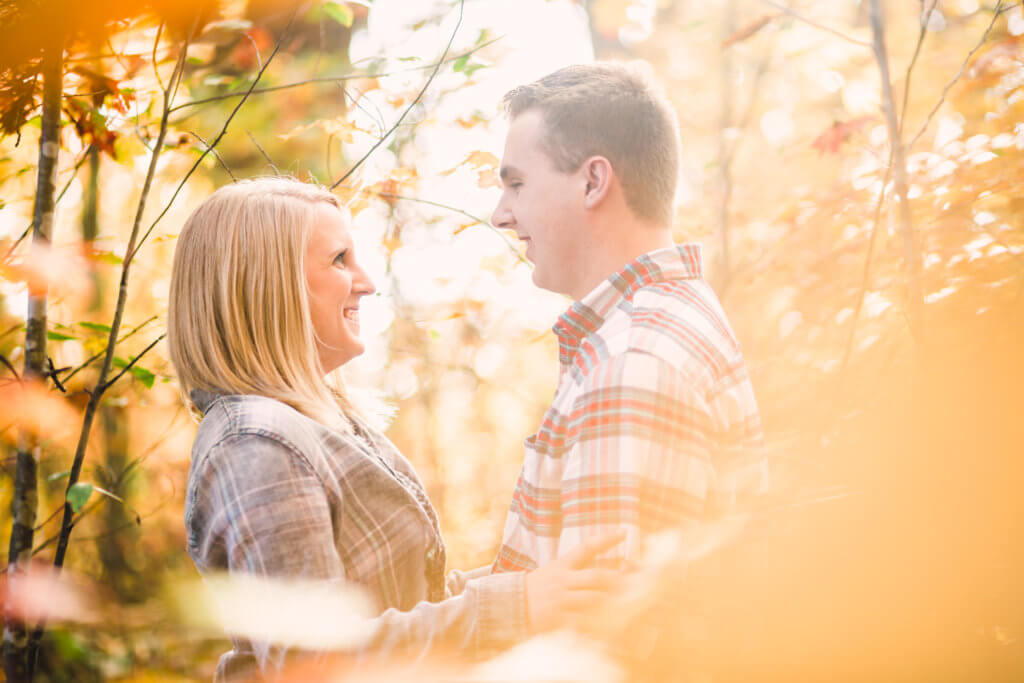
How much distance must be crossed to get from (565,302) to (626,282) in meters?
3.80

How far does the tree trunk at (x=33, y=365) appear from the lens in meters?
1.85

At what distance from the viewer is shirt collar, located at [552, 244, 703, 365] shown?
1599 millimetres

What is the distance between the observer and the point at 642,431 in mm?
1238

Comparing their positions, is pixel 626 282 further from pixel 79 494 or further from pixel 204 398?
pixel 79 494

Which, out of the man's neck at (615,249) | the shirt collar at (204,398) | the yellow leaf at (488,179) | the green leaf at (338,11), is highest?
the green leaf at (338,11)

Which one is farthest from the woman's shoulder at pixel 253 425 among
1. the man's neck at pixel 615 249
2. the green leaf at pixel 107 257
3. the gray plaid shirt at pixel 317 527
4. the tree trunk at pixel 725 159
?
the tree trunk at pixel 725 159

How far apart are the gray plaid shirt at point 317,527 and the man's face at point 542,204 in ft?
2.18

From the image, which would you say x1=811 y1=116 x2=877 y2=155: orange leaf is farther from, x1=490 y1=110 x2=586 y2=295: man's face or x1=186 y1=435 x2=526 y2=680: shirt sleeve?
x1=186 y1=435 x2=526 y2=680: shirt sleeve

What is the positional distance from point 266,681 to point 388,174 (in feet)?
6.63

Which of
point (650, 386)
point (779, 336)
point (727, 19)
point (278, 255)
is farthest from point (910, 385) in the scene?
point (727, 19)

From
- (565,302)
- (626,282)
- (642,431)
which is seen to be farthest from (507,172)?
(565,302)

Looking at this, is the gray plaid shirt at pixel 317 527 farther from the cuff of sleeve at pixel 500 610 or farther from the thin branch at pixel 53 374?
the thin branch at pixel 53 374

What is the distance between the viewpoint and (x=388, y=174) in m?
2.81

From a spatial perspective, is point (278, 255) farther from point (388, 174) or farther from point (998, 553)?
point (998, 553)
